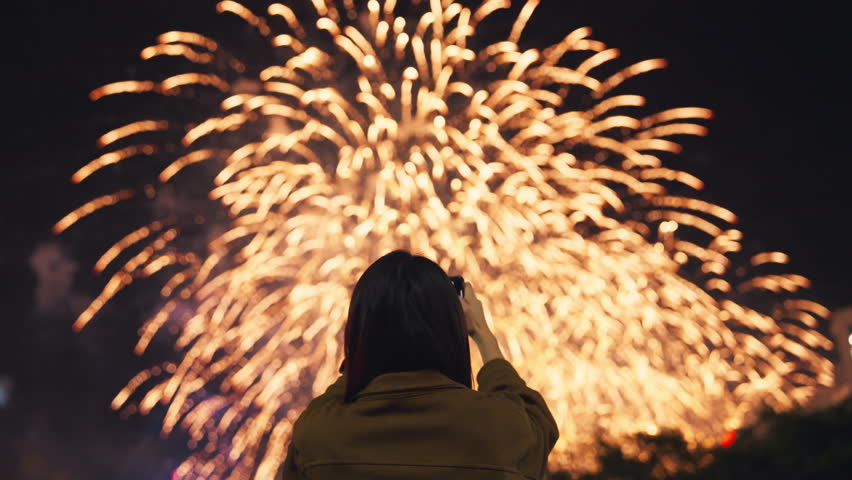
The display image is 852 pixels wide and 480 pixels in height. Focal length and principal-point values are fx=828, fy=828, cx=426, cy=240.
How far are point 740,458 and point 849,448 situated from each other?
3.00 meters

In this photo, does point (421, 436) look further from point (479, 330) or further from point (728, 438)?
point (728, 438)

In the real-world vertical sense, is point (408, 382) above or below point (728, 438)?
above

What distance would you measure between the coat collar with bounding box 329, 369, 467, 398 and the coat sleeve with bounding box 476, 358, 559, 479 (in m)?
0.13

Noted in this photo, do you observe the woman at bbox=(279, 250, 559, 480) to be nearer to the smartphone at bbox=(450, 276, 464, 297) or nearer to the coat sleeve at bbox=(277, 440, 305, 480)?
the coat sleeve at bbox=(277, 440, 305, 480)

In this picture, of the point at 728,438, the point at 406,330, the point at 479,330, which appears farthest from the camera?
the point at 728,438

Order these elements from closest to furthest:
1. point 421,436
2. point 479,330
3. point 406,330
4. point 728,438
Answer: point 421,436
point 406,330
point 479,330
point 728,438

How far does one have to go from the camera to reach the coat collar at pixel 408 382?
2031 mm

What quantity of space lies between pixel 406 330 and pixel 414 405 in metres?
0.20

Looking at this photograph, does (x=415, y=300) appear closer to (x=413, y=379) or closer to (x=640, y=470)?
(x=413, y=379)

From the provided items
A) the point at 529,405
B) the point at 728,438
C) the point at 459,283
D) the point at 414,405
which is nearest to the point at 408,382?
the point at 414,405

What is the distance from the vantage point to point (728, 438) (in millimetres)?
14945

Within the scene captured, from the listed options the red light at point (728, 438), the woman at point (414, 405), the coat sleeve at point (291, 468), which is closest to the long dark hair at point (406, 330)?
the woman at point (414, 405)

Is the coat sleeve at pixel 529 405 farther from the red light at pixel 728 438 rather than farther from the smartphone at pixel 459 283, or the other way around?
the red light at pixel 728 438

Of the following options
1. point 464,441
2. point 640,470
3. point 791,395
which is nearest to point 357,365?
point 464,441
